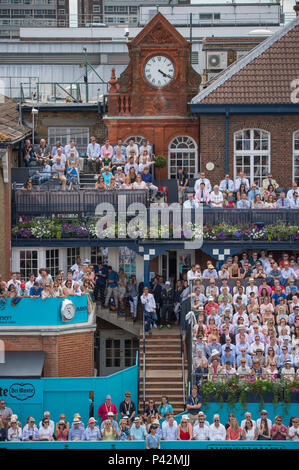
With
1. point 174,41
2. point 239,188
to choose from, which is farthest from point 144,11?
point 239,188

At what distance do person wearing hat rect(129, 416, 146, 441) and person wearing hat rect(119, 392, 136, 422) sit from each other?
2440 mm

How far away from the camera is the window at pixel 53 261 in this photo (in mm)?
39500

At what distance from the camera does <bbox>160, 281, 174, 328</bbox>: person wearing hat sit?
37.4 metres

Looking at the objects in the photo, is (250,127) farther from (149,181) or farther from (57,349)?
(57,349)

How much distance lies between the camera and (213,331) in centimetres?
3312

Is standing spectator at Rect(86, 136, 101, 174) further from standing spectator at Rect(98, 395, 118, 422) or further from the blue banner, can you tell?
standing spectator at Rect(98, 395, 118, 422)

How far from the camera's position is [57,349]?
34688mm

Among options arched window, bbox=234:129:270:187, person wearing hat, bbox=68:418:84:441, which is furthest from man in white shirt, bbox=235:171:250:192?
person wearing hat, bbox=68:418:84:441

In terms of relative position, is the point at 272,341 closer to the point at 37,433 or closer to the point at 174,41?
the point at 37,433

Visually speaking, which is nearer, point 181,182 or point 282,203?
point 282,203

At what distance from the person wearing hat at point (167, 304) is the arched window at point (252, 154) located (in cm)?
676

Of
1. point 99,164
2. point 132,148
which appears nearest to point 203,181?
point 132,148

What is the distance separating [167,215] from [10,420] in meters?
10.1

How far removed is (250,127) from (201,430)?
15668 mm
